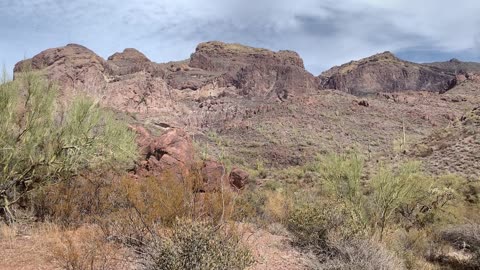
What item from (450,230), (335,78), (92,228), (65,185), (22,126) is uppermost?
(335,78)

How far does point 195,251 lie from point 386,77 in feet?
436

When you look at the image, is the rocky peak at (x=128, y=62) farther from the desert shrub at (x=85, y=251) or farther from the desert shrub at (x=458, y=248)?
the desert shrub at (x=85, y=251)

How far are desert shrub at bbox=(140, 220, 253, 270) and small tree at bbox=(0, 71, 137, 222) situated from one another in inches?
200

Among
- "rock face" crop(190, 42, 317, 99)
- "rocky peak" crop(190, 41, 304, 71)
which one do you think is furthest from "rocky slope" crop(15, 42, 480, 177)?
"rocky peak" crop(190, 41, 304, 71)

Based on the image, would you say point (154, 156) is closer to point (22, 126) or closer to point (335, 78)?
point (22, 126)

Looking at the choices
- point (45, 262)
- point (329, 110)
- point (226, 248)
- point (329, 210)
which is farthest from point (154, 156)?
point (329, 110)

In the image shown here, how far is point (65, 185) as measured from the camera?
10719 mm

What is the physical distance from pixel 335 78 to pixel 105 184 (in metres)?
Answer: 123

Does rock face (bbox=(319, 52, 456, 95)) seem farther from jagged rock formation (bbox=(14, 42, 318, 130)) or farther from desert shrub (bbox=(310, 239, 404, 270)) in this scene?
desert shrub (bbox=(310, 239, 404, 270))

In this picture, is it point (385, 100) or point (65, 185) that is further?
point (385, 100)

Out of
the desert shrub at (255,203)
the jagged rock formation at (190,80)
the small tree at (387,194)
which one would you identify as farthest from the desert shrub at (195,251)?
the jagged rock formation at (190,80)

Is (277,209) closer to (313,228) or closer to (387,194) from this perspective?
(387,194)

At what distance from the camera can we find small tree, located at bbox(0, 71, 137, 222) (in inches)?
352

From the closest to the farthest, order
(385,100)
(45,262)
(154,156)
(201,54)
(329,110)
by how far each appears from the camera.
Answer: (45,262) → (154,156) → (329,110) → (385,100) → (201,54)
